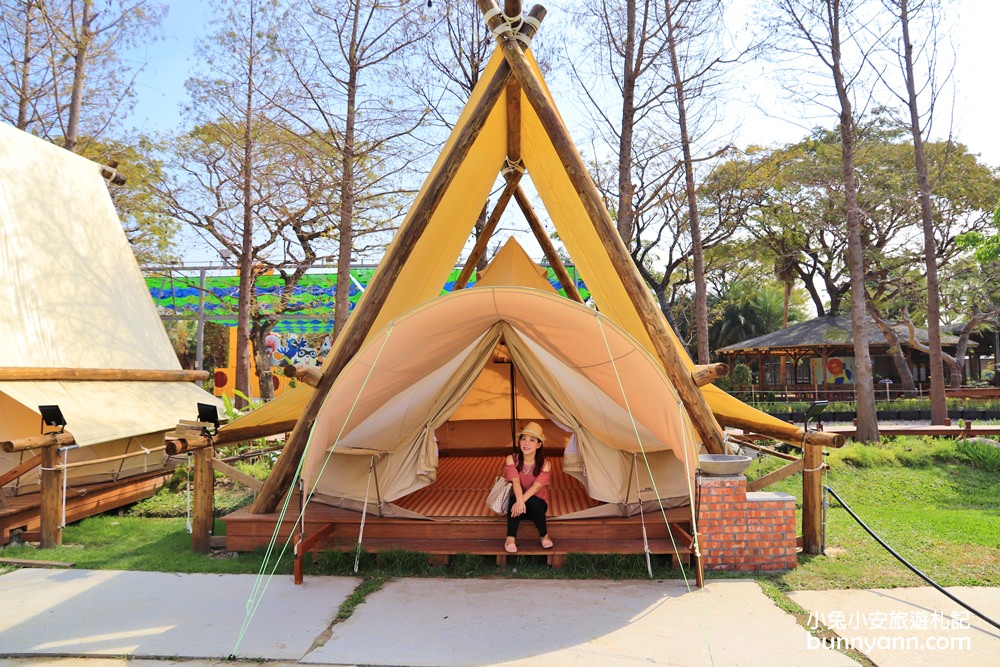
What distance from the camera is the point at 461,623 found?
12.4ft

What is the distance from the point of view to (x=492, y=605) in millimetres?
4102

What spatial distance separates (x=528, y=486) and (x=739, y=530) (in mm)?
1598

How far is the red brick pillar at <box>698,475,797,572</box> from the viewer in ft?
15.7

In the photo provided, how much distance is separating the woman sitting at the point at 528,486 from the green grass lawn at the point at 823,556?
265mm

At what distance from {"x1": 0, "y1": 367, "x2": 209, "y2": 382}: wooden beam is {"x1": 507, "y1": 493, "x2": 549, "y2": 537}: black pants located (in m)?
4.80

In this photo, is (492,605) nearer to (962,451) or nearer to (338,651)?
(338,651)

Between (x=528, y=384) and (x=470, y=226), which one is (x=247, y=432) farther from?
(x=470, y=226)

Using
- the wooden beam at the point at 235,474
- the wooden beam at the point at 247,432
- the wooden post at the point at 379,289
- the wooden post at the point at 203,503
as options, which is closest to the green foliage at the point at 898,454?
the wooden post at the point at 379,289

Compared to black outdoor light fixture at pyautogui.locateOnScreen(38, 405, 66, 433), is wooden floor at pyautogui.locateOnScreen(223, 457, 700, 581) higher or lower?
lower

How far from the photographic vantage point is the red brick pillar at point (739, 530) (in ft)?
15.7

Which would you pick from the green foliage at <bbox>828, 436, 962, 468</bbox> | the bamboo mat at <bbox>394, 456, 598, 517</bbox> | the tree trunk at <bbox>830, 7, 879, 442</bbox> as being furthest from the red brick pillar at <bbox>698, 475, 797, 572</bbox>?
the tree trunk at <bbox>830, 7, 879, 442</bbox>

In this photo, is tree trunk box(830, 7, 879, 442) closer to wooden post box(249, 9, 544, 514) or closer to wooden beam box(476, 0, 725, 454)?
wooden beam box(476, 0, 725, 454)

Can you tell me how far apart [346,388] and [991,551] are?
→ 5228 mm

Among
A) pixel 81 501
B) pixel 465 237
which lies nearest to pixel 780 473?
pixel 465 237
